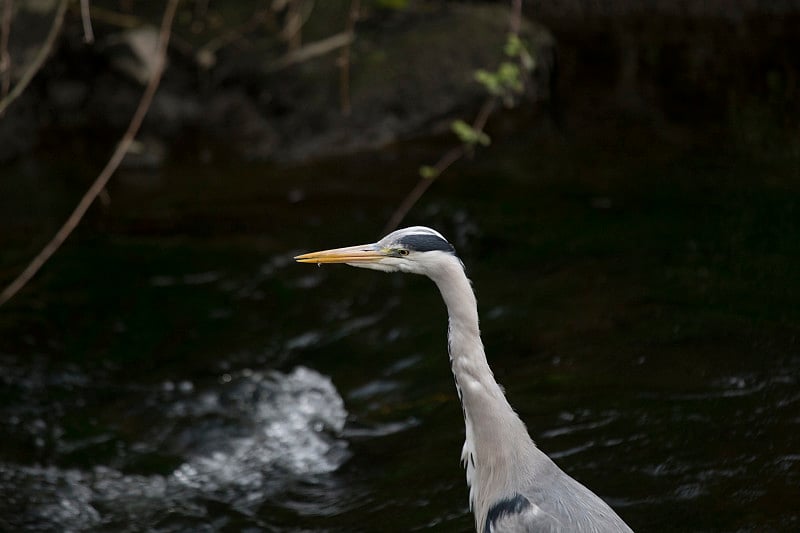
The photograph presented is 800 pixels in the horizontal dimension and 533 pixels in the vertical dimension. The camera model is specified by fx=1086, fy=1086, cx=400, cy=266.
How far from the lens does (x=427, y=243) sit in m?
3.12

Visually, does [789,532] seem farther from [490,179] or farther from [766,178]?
[490,179]

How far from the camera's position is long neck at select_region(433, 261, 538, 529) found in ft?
10.4

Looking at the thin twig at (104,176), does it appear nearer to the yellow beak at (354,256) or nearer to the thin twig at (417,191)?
the yellow beak at (354,256)

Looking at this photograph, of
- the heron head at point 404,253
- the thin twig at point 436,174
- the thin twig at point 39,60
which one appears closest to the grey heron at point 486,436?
the heron head at point 404,253

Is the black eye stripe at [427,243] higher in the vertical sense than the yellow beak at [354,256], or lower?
lower

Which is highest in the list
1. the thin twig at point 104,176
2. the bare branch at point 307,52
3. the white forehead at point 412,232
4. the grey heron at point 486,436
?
the bare branch at point 307,52

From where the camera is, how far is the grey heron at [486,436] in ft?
10.1

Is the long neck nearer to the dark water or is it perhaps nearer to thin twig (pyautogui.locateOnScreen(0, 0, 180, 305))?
the dark water

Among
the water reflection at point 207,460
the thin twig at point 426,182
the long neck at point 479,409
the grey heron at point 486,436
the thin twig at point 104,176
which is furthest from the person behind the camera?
the thin twig at point 426,182

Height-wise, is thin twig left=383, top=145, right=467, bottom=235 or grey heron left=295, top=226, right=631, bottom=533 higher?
thin twig left=383, top=145, right=467, bottom=235

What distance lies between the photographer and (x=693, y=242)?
19.8ft

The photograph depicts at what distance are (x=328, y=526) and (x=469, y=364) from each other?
125 cm

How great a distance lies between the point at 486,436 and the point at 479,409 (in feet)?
0.30

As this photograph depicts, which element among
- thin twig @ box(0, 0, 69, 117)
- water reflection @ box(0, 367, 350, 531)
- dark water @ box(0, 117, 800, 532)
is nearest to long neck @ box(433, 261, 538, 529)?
dark water @ box(0, 117, 800, 532)
